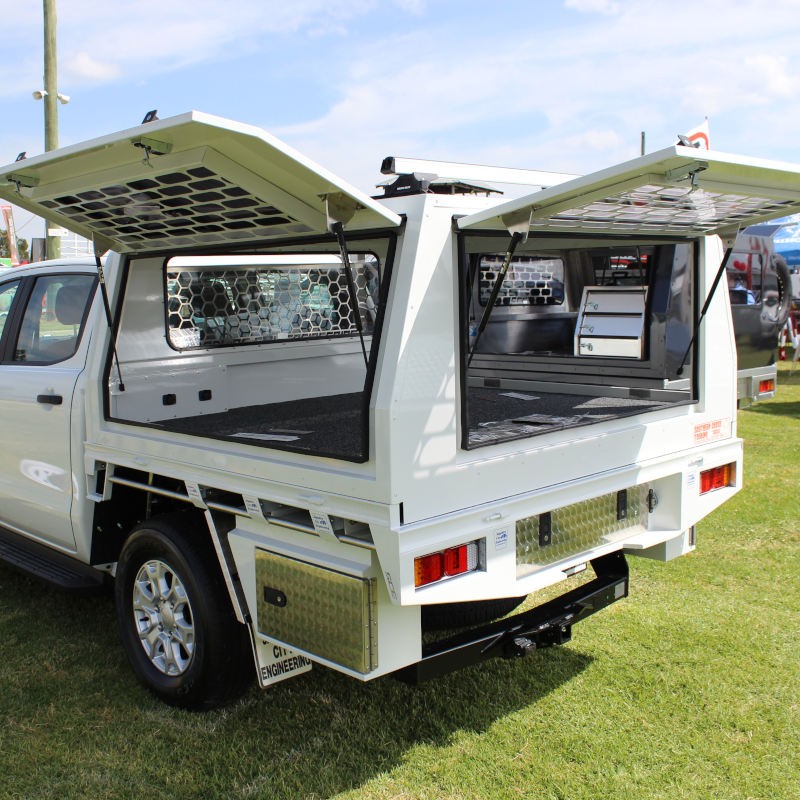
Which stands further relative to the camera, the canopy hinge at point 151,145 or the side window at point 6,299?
the side window at point 6,299

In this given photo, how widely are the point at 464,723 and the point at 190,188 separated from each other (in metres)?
2.34

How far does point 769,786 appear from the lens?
3037 mm

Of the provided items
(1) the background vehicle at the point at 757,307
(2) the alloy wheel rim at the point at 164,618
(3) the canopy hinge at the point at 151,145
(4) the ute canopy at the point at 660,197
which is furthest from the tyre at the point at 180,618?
(1) the background vehicle at the point at 757,307

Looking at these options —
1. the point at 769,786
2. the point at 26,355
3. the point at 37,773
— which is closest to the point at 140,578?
the point at 37,773

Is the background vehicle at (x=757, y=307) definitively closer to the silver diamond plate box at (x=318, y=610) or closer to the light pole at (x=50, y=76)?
the silver diamond plate box at (x=318, y=610)

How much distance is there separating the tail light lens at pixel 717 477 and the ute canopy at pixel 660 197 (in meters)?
1.19

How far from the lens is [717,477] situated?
401 cm

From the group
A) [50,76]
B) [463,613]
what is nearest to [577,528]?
[463,613]

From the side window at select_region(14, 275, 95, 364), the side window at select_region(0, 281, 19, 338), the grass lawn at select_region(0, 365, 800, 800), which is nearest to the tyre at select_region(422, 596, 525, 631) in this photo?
the grass lawn at select_region(0, 365, 800, 800)

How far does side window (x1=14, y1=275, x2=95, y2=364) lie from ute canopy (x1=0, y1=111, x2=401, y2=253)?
63cm

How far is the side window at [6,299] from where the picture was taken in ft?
15.5

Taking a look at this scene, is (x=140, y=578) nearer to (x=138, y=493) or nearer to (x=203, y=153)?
(x=138, y=493)

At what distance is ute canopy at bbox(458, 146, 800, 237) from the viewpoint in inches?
96.4

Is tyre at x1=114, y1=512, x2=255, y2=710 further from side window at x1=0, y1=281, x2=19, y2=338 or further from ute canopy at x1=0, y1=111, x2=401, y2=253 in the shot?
side window at x1=0, y1=281, x2=19, y2=338
